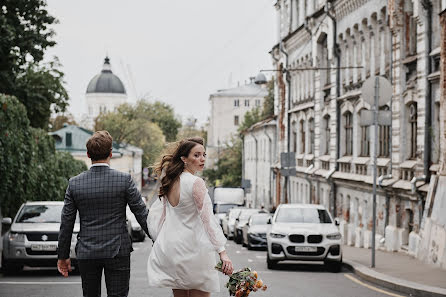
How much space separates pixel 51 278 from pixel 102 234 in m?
9.69

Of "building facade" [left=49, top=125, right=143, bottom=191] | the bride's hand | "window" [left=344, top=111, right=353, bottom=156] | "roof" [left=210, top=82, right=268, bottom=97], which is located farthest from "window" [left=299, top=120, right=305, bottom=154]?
"roof" [left=210, top=82, right=268, bottom=97]

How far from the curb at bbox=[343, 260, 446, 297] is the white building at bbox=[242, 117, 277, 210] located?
42380 mm

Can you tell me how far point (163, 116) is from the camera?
154 m

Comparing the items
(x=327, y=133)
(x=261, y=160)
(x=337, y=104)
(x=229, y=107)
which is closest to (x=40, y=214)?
(x=337, y=104)

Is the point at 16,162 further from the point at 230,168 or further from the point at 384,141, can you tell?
the point at 230,168

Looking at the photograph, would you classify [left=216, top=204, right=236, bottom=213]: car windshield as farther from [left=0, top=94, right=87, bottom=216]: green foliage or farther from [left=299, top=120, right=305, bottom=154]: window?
[left=0, top=94, right=87, bottom=216]: green foliage

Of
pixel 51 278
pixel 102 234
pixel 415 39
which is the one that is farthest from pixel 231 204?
pixel 102 234

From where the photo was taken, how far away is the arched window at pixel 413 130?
87.8 feet

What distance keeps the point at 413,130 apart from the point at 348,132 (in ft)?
34.1

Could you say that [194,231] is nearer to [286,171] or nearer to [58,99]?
[286,171]

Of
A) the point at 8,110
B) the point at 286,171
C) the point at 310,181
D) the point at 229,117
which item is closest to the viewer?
the point at 8,110

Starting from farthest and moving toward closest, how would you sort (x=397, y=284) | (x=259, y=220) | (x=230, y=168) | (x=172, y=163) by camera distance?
(x=230, y=168) < (x=259, y=220) < (x=397, y=284) < (x=172, y=163)

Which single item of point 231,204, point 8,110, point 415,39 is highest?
point 415,39

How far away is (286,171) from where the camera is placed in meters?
36.2
